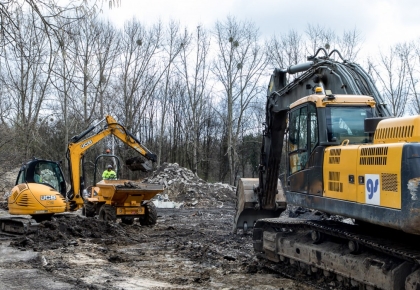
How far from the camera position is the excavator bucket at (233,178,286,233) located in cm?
1147

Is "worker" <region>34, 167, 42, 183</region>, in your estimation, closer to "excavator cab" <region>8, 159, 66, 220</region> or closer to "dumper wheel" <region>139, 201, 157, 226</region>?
"excavator cab" <region>8, 159, 66, 220</region>

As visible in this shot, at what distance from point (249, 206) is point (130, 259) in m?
2.84

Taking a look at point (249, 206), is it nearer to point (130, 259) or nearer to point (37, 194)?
point (130, 259)

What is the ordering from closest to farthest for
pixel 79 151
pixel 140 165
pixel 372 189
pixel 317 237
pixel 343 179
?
pixel 372 189
pixel 343 179
pixel 317 237
pixel 79 151
pixel 140 165

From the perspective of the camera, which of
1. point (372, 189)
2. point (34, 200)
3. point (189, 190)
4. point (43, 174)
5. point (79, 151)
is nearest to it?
point (372, 189)

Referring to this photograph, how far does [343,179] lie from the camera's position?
268 inches

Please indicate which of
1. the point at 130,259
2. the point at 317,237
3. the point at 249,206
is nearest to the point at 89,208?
the point at 130,259

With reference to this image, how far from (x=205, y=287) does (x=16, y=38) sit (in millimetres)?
4359

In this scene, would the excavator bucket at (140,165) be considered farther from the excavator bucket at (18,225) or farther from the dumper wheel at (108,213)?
the excavator bucket at (18,225)

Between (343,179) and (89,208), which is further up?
(343,179)

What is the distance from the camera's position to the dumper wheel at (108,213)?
15203 millimetres

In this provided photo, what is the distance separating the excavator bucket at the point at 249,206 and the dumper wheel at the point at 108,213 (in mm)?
4509

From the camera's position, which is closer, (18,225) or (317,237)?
(317,237)

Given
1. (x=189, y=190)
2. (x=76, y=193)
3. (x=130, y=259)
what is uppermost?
(x=76, y=193)
